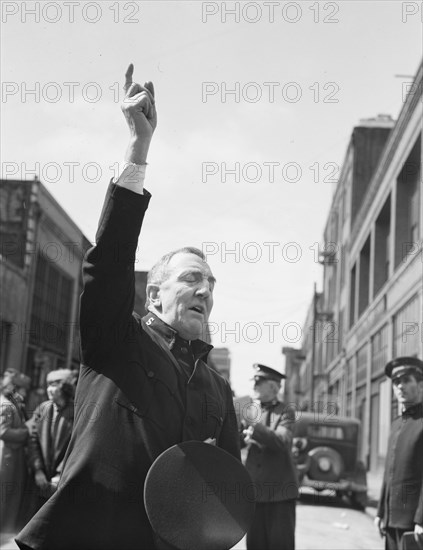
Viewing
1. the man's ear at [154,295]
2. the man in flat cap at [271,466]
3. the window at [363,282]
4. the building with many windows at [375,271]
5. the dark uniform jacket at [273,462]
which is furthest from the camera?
the window at [363,282]

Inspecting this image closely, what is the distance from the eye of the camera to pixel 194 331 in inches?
111

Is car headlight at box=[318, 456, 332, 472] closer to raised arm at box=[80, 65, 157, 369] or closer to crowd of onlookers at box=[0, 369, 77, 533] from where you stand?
crowd of onlookers at box=[0, 369, 77, 533]

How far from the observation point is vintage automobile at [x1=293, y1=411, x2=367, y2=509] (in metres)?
16.3

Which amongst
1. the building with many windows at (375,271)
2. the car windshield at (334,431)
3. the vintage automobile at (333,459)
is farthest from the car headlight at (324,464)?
the building with many windows at (375,271)

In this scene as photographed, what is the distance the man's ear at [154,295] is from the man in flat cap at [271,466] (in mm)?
3523

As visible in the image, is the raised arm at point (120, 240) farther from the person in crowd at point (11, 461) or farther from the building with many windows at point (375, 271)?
the building with many windows at point (375, 271)

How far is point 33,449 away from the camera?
732 cm

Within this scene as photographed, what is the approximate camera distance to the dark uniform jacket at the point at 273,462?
21.0 feet

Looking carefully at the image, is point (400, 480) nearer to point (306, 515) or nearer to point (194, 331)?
→ point (194, 331)

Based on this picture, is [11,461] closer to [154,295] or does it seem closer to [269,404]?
[269,404]

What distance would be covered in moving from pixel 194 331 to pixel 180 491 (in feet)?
1.91

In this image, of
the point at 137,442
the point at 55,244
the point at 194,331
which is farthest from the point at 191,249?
the point at 55,244

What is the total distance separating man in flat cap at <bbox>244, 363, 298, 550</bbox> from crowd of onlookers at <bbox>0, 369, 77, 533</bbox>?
171 cm

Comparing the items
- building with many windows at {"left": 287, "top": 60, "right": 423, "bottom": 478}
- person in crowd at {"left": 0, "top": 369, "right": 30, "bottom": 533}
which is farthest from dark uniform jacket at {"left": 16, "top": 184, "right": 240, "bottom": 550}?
building with many windows at {"left": 287, "top": 60, "right": 423, "bottom": 478}
